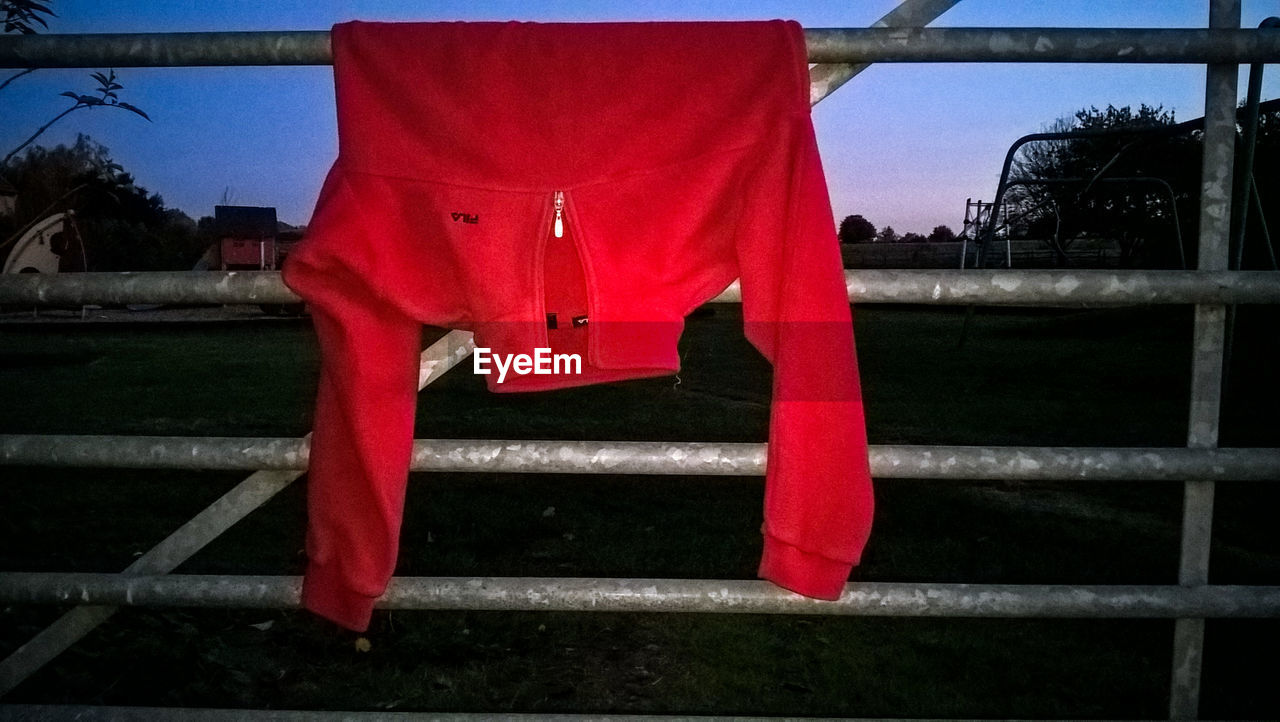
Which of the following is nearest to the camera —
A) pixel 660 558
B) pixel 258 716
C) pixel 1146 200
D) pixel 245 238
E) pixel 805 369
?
pixel 805 369

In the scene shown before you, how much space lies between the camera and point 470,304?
1369 mm

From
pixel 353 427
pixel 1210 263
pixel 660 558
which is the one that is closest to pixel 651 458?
pixel 353 427

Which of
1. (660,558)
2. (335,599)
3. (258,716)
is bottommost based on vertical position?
(660,558)

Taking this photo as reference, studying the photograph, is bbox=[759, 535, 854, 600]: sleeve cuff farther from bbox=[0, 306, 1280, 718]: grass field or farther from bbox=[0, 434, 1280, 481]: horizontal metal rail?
bbox=[0, 306, 1280, 718]: grass field

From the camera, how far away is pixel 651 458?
146 centimetres

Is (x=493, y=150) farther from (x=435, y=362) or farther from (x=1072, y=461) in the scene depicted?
(x=1072, y=461)

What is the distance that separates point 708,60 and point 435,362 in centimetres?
72

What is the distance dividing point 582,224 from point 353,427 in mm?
498

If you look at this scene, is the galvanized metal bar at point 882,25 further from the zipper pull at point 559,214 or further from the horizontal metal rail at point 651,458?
the horizontal metal rail at point 651,458

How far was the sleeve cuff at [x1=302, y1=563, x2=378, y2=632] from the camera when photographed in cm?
143

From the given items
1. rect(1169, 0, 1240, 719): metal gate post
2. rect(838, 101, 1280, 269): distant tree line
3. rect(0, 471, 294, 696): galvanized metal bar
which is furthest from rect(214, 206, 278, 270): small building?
rect(1169, 0, 1240, 719): metal gate post

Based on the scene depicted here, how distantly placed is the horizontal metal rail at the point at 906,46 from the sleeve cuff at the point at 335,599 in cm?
89

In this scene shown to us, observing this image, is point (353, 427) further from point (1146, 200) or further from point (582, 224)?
point (1146, 200)

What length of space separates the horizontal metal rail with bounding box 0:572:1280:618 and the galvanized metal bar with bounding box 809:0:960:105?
895 millimetres
